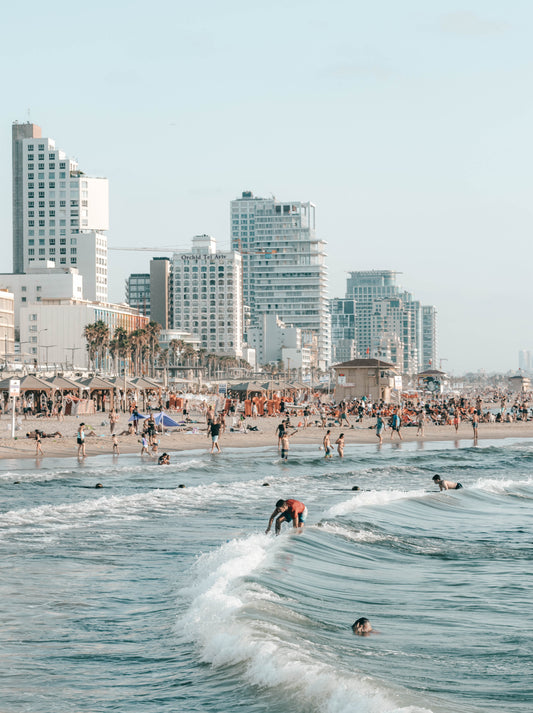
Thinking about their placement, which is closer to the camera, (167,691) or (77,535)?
(167,691)

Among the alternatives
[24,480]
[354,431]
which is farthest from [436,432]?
[24,480]

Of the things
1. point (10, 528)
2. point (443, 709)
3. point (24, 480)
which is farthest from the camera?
point (24, 480)

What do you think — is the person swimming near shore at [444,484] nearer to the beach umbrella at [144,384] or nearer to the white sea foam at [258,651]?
the white sea foam at [258,651]

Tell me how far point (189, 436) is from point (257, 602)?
1465 inches

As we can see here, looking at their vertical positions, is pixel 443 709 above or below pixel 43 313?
below

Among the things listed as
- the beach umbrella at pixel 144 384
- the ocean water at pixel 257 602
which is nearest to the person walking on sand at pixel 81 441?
the ocean water at pixel 257 602

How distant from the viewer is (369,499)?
28.6 metres

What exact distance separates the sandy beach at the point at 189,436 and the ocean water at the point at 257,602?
41.3 ft

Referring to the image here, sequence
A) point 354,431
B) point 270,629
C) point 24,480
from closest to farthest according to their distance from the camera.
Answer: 1. point 270,629
2. point 24,480
3. point 354,431

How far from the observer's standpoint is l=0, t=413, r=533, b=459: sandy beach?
140ft

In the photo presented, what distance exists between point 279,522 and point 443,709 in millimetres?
10650

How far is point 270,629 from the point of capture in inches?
488

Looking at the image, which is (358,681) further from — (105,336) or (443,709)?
(105,336)

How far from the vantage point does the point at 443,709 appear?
9.61m
